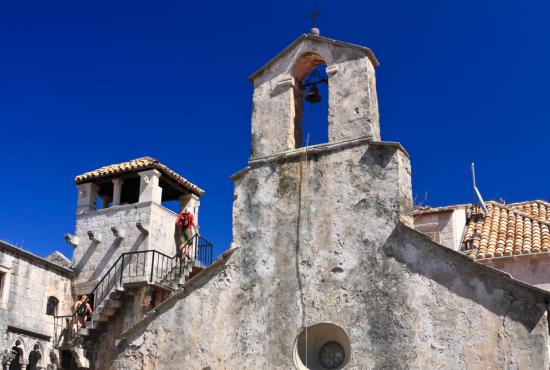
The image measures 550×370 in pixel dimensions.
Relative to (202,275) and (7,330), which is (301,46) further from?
(7,330)

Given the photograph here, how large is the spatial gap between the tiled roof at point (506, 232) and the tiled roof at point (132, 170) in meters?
9.07

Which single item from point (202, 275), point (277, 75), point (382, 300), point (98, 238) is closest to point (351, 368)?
point (382, 300)

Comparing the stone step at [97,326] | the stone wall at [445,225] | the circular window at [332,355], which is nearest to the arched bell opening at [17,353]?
the stone step at [97,326]

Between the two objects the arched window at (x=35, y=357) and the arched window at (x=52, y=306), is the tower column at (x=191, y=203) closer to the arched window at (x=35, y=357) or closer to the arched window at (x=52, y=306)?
the arched window at (x=52, y=306)

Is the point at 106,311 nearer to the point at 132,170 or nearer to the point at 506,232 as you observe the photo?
the point at 132,170

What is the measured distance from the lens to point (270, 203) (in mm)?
10781

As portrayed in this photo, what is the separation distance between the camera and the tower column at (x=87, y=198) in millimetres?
21781

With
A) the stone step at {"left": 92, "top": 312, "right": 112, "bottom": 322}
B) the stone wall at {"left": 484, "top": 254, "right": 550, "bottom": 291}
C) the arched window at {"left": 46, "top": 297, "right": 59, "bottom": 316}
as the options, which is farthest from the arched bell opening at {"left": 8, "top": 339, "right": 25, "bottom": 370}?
the stone wall at {"left": 484, "top": 254, "right": 550, "bottom": 291}

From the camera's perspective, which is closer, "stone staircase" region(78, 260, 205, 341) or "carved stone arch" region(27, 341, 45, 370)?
"stone staircase" region(78, 260, 205, 341)

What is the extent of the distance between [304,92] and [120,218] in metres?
11.0

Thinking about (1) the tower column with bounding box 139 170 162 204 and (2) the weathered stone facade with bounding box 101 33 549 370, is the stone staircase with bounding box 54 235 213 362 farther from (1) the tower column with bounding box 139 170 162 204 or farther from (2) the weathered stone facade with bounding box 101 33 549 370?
(2) the weathered stone facade with bounding box 101 33 549 370

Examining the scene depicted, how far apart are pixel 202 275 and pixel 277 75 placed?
11.6 ft

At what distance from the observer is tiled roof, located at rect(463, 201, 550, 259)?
1523 centimetres

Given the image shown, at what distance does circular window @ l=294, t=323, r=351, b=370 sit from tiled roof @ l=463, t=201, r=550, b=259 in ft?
21.8
